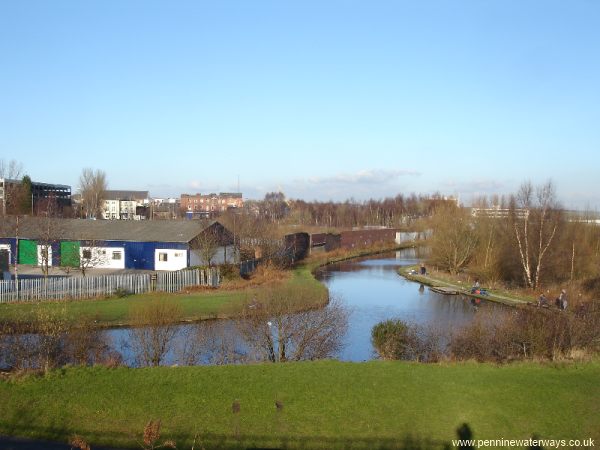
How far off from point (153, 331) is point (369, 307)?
13539mm

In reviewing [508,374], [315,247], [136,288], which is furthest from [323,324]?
[315,247]

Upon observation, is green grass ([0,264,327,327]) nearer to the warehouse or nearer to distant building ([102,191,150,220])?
the warehouse

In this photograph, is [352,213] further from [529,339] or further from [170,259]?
[529,339]

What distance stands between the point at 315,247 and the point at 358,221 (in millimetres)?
48500

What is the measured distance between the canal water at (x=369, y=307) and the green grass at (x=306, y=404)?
3.17 metres

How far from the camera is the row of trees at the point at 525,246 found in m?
31.1

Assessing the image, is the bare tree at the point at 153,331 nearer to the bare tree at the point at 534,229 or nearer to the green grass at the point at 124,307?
the green grass at the point at 124,307

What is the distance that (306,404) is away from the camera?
34.6 ft

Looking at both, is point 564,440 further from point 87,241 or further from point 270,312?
point 87,241

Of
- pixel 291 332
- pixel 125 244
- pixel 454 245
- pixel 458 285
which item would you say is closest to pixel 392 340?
pixel 291 332

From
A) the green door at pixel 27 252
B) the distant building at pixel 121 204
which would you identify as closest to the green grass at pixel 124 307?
the green door at pixel 27 252

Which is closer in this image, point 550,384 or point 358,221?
point 550,384

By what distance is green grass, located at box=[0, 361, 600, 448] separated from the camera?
9.62 m

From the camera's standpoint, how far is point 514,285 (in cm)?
3191
